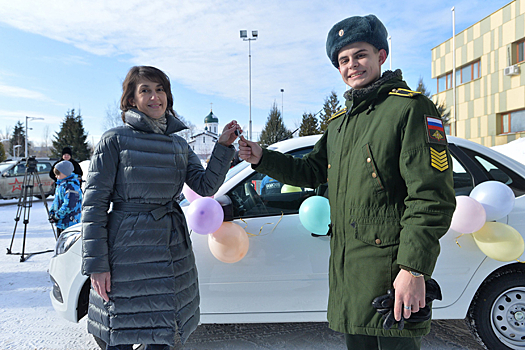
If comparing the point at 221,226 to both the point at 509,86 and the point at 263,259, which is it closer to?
the point at 263,259

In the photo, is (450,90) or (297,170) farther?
(450,90)

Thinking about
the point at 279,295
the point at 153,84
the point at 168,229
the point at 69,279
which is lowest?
the point at 279,295

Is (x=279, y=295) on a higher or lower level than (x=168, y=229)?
lower

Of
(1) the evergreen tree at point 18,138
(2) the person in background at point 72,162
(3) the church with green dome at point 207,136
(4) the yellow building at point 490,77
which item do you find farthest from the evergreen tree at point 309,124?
(1) the evergreen tree at point 18,138

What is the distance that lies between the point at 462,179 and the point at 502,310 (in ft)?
3.39

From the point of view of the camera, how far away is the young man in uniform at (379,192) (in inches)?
50.8

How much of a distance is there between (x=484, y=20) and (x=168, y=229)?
26.9m

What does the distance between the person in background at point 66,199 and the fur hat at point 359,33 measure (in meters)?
4.52

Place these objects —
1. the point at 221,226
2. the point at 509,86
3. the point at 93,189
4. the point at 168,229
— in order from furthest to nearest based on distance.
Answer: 1. the point at 509,86
2. the point at 221,226
3. the point at 168,229
4. the point at 93,189

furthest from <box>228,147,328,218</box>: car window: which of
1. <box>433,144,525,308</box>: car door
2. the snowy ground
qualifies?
the snowy ground

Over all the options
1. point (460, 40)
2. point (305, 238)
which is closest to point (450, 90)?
point (460, 40)

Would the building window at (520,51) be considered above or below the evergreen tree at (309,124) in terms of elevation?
above

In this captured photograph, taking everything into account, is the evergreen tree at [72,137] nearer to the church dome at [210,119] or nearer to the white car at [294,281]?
the white car at [294,281]

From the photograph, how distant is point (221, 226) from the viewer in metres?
2.57
